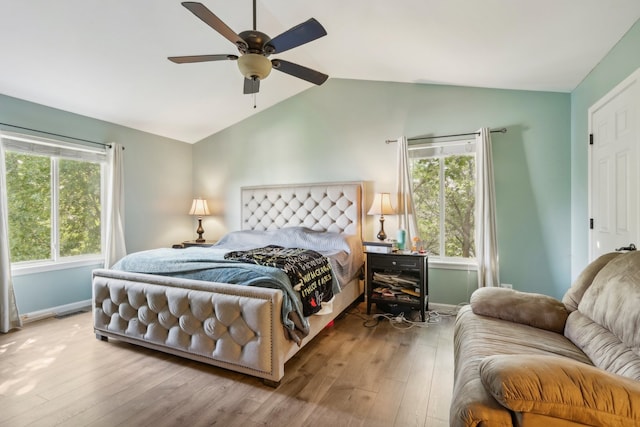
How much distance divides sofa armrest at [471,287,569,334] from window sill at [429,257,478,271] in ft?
4.95

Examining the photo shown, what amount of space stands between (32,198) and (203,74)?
246 centimetres

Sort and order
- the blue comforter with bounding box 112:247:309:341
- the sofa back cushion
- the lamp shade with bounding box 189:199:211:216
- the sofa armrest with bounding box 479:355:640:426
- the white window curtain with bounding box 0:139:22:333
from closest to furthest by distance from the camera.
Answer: the sofa armrest with bounding box 479:355:640:426, the sofa back cushion, the blue comforter with bounding box 112:247:309:341, the white window curtain with bounding box 0:139:22:333, the lamp shade with bounding box 189:199:211:216

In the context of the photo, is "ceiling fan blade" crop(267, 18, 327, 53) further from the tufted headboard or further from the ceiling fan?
the tufted headboard

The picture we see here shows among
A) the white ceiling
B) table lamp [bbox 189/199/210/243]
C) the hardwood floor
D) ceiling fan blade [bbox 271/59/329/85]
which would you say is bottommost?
the hardwood floor

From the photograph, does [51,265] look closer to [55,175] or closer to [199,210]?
[55,175]

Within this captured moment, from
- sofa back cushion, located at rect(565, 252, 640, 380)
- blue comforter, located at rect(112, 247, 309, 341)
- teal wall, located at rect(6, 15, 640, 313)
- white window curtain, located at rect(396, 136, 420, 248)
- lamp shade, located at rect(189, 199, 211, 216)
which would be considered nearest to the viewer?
sofa back cushion, located at rect(565, 252, 640, 380)

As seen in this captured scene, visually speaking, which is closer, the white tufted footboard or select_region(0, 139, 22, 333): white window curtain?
the white tufted footboard

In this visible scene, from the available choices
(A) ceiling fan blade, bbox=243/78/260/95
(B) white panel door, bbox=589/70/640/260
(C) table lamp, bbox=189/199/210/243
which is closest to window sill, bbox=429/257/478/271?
(B) white panel door, bbox=589/70/640/260

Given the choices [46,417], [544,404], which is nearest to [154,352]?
[46,417]

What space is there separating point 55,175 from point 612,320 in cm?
526

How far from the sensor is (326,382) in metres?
2.14

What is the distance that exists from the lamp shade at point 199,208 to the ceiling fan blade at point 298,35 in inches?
138

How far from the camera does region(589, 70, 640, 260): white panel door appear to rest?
203 centimetres

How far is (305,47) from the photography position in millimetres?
3240
